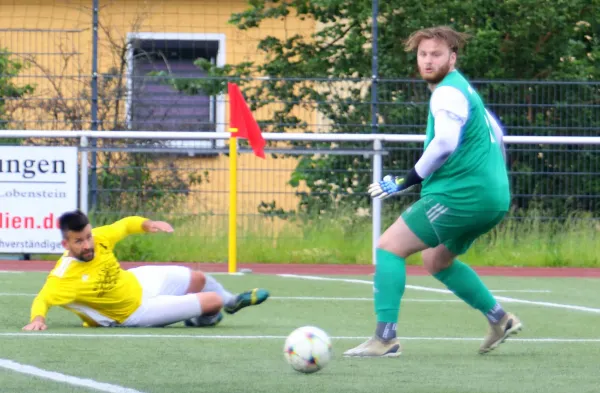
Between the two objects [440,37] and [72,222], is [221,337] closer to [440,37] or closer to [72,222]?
[72,222]

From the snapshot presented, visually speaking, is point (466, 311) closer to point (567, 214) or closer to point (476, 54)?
point (567, 214)

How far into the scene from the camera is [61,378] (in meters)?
6.01

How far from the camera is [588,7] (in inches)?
700

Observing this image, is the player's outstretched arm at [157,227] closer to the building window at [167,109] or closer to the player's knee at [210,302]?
the player's knee at [210,302]

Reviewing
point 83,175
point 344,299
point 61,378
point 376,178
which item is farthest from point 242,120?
point 61,378

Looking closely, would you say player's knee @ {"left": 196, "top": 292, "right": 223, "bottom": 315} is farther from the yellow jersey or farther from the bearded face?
the bearded face

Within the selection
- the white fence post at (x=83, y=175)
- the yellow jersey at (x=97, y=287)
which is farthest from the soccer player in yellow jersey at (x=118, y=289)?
the white fence post at (x=83, y=175)

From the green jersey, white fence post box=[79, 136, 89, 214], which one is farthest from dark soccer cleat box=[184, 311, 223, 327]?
white fence post box=[79, 136, 89, 214]

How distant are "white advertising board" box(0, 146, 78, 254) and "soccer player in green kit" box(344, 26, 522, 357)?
7802 mm

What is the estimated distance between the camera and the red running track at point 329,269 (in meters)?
14.4

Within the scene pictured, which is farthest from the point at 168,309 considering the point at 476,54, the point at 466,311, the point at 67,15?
the point at 67,15

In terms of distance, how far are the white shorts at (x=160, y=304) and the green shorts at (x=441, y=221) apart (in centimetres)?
181

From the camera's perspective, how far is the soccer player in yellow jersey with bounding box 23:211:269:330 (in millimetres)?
8141

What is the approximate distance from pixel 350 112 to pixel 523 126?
6.53ft
